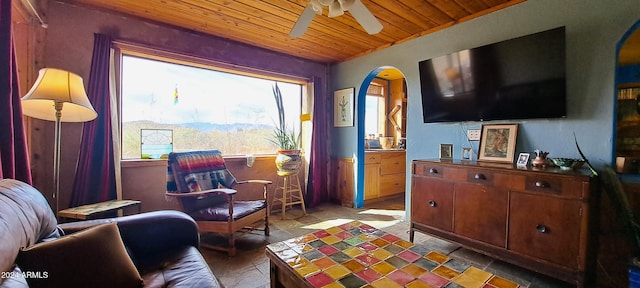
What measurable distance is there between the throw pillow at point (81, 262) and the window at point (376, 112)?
14.6 ft

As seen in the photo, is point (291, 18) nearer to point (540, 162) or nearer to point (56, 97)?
point (56, 97)

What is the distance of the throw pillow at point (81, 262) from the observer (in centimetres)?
92

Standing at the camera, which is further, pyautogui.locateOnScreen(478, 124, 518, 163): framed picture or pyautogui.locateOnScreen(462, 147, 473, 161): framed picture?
pyautogui.locateOnScreen(462, 147, 473, 161): framed picture

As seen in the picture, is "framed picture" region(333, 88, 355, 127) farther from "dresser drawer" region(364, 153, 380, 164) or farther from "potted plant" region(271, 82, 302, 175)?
"potted plant" region(271, 82, 302, 175)

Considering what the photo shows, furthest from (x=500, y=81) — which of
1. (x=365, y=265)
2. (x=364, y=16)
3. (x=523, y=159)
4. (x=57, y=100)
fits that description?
(x=57, y=100)

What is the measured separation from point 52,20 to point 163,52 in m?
0.85

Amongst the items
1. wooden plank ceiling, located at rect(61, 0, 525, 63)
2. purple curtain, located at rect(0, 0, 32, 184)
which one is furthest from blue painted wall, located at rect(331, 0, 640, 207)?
purple curtain, located at rect(0, 0, 32, 184)

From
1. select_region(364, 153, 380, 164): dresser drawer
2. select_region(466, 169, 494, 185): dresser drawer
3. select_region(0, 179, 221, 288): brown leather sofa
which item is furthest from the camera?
select_region(364, 153, 380, 164): dresser drawer

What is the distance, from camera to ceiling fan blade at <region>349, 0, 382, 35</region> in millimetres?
1762

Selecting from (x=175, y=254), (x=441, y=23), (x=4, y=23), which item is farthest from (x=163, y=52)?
(x=441, y=23)

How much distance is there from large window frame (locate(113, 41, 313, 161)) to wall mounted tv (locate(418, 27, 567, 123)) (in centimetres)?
176

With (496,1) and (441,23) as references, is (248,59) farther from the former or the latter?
(496,1)

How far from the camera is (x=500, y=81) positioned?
222cm

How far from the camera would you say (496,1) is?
2252 millimetres
